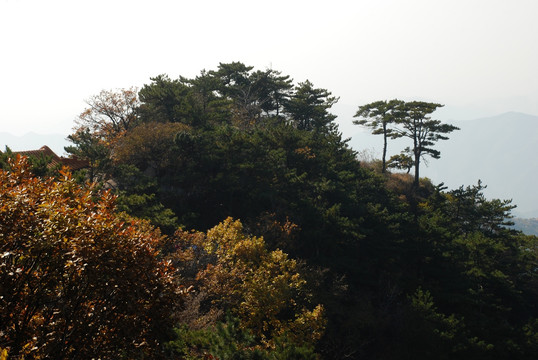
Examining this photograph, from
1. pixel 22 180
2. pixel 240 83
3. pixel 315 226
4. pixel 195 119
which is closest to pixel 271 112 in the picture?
pixel 240 83

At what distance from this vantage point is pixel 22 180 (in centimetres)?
838

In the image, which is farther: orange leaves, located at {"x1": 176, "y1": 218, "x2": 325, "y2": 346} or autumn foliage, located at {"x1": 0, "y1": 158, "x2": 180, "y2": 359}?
orange leaves, located at {"x1": 176, "y1": 218, "x2": 325, "y2": 346}

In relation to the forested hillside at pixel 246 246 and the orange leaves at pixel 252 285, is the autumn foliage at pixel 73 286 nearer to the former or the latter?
the forested hillside at pixel 246 246

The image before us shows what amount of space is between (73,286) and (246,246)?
11315 millimetres

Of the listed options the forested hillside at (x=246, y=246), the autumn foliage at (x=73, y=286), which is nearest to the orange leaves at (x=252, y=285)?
the forested hillside at (x=246, y=246)

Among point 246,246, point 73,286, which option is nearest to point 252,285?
point 246,246

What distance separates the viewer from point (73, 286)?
6.50 metres

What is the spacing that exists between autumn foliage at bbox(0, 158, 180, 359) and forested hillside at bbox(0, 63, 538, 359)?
0.12ft

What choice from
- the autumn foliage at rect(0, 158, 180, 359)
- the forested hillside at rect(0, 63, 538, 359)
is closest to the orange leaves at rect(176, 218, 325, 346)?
the forested hillside at rect(0, 63, 538, 359)

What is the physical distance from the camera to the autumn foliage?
5.79 m

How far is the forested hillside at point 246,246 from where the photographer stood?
6.31 m

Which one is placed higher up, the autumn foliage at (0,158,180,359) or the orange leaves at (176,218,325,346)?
the autumn foliage at (0,158,180,359)

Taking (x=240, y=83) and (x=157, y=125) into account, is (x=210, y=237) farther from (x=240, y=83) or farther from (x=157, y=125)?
(x=240, y=83)

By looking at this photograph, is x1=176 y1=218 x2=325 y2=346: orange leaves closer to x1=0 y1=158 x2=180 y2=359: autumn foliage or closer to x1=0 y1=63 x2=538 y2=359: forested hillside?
x1=0 y1=63 x2=538 y2=359: forested hillside
